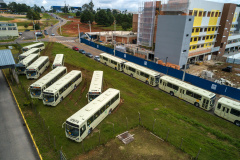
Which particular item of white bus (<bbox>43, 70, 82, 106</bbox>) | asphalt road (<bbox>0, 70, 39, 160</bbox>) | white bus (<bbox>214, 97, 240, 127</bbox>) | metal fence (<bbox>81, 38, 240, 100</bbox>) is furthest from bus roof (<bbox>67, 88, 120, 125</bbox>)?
metal fence (<bbox>81, 38, 240, 100</bbox>)

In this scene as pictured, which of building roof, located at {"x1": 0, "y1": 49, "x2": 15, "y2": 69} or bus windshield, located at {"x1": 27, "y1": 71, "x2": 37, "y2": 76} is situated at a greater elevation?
building roof, located at {"x1": 0, "y1": 49, "x2": 15, "y2": 69}

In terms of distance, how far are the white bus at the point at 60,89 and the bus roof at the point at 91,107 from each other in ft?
23.8

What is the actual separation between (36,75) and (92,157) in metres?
26.1

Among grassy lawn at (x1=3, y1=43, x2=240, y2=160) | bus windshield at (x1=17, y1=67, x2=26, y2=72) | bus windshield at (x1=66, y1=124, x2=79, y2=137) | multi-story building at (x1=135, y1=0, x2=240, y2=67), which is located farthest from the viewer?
multi-story building at (x1=135, y1=0, x2=240, y2=67)

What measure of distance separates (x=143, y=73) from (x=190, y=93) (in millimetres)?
11720

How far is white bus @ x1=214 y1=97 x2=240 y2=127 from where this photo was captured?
76.6 feet

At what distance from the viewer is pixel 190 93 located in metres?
28.2

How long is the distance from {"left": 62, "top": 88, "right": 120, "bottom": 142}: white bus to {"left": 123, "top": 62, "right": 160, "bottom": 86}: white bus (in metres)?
13.2

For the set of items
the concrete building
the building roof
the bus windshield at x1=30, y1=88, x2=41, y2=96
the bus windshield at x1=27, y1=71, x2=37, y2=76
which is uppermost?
the concrete building

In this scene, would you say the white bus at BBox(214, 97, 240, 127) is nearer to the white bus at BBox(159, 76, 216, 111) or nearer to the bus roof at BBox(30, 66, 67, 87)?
the white bus at BBox(159, 76, 216, 111)

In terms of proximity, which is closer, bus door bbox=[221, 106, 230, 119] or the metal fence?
bus door bbox=[221, 106, 230, 119]

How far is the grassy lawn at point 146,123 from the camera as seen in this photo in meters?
17.7

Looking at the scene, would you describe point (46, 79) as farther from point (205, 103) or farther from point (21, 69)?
point (205, 103)

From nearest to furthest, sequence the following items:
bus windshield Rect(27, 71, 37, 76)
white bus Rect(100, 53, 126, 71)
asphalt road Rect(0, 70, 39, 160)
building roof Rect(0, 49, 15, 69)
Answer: asphalt road Rect(0, 70, 39, 160), building roof Rect(0, 49, 15, 69), bus windshield Rect(27, 71, 37, 76), white bus Rect(100, 53, 126, 71)
